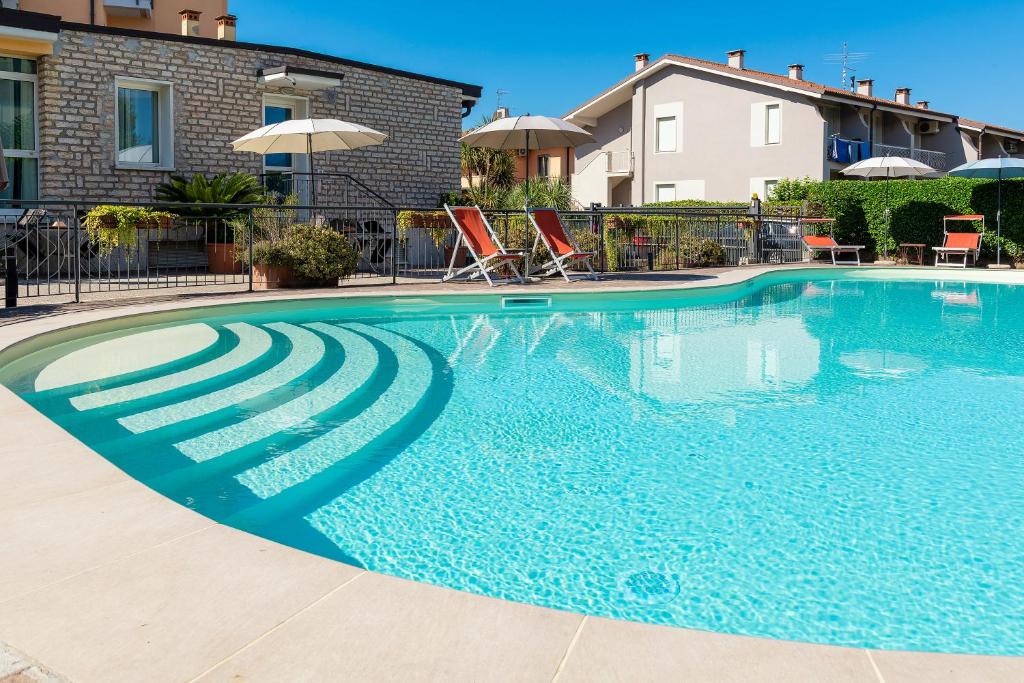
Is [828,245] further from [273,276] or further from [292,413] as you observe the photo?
[292,413]

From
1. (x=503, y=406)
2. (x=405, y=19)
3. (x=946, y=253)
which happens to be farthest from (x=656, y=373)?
(x=405, y=19)

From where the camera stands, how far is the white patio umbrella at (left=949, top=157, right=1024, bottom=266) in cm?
1838

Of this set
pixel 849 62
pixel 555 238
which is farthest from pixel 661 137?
pixel 555 238

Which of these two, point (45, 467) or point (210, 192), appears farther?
point (210, 192)

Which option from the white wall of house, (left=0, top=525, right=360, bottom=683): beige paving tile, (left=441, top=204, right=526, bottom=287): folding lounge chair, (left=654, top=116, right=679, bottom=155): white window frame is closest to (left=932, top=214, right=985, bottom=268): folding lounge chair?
the white wall of house

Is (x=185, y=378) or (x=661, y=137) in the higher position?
(x=661, y=137)

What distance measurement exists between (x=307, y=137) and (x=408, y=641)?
42.0ft

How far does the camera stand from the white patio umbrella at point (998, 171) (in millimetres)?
18375

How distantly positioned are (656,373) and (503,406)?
1.69 m

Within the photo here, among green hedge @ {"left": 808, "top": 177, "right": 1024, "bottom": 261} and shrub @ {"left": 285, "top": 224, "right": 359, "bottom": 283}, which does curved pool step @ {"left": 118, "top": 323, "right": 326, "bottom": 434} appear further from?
green hedge @ {"left": 808, "top": 177, "right": 1024, "bottom": 261}

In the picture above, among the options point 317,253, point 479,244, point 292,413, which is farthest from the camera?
point 479,244

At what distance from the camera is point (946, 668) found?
182 cm

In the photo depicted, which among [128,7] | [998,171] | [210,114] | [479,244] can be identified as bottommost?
Answer: [479,244]

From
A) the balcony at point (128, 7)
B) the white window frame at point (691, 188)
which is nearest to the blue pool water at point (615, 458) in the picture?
the balcony at point (128, 7)
